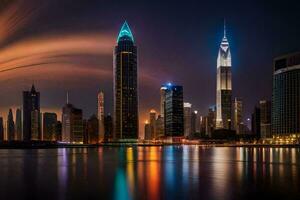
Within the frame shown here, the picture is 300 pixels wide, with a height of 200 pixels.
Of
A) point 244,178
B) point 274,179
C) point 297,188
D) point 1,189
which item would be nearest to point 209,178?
point 244,178

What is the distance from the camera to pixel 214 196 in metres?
36.3

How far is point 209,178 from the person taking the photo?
5028cm

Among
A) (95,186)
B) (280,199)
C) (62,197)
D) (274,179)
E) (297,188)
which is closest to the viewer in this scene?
(280,199)

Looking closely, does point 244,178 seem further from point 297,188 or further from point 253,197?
point 253,197

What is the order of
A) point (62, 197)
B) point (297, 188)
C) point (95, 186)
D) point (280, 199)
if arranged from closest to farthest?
point (280, 199)
point (62, 197)
point (297, 188)
point (95, 186)

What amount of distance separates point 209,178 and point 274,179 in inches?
285

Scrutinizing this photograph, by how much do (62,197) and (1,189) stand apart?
28.9 ft

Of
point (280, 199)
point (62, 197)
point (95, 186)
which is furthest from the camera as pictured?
point (95, 186)

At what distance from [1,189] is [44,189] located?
423cm

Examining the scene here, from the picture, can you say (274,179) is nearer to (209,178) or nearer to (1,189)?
(209,178)

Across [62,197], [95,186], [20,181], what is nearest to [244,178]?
[95,186]

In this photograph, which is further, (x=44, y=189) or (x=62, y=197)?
(x=44, y=189)

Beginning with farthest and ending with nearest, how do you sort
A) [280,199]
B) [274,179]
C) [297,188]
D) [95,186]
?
[274,179] < [95,186] < [297,188] < [280,199]

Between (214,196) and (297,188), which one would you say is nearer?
(214,196)
